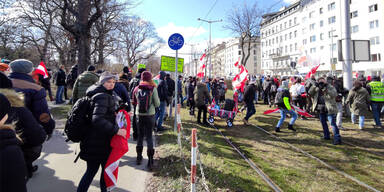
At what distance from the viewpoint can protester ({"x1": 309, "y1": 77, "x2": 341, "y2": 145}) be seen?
628 centimetres

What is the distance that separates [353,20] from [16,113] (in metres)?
54.5

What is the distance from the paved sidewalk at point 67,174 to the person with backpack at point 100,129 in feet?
3.03

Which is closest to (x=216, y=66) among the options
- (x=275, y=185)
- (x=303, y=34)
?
(x=303, y=34)

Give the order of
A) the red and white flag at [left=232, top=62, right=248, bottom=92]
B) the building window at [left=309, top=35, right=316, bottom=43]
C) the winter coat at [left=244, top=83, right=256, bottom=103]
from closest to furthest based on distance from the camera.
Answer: the winter coat at [left=244, top=83, right=256, bottom=103] → the red and white flag at [left=232, top=62, right=248, bottom=92] → the building window at [left=309, top=35, right=316, bottom=43]

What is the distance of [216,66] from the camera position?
436 feet

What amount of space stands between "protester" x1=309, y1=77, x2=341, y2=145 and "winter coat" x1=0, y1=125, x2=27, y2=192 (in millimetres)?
7132

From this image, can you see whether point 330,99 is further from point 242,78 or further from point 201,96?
point 201,96

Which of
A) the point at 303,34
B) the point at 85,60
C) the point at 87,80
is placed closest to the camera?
the point at 87,80

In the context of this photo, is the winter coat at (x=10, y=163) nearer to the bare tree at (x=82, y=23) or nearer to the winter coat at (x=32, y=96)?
the winter coat at (x=32, y=96)

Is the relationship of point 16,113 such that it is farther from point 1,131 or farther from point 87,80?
point 87,80

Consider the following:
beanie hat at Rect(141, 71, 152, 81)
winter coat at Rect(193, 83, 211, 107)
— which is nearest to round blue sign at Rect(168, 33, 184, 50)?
winter coat at Rect(193, 83, 211, 107)

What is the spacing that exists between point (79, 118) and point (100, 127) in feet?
0.99

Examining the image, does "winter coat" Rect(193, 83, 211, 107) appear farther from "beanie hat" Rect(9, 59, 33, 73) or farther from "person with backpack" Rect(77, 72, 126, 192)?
"beanie hat" Rect(9, 59, 33, 73)

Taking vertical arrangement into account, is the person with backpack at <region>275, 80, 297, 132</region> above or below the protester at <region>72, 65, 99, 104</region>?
below
